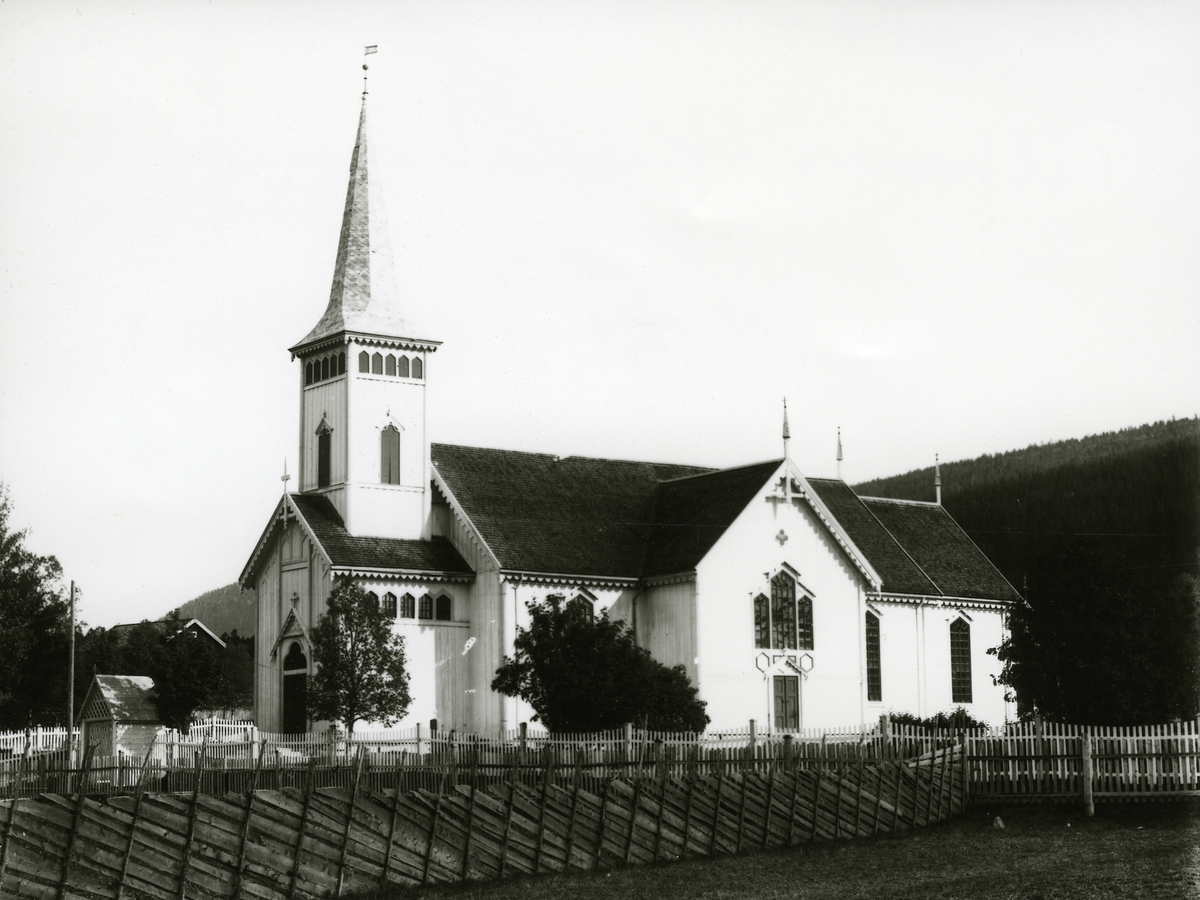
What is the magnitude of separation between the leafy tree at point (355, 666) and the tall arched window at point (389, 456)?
5732 millimetres

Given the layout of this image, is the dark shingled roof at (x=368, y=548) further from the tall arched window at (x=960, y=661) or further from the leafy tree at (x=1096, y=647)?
the tall arched window at (x=960, y=661)

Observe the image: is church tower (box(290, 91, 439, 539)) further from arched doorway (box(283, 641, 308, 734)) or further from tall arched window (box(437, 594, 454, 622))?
arched doorway (box(283, 641, 308, 734))

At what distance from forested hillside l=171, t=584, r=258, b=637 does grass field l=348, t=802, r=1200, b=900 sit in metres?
142

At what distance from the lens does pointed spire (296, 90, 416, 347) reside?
5525 cm

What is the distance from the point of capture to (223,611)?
18450cm

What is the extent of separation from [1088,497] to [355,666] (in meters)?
78.4

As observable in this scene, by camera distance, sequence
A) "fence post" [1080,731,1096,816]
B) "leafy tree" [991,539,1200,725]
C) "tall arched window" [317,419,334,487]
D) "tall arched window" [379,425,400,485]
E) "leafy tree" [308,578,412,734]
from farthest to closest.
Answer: "tall arched window" [317,419,334,487]
"tall arched window" [379,425,400,485]
"leafy tree" [308,578,412,734]
"leafy tree" [991,539,1200,725]
"fence post" [1080,731,1096,816]

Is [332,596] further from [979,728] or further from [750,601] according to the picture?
[979,728]

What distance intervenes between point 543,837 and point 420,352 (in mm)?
31348

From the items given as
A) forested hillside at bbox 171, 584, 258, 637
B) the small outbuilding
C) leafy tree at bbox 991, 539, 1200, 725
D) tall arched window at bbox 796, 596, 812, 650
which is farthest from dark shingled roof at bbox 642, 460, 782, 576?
forested hillside at bbox 171, 584, 258, 637

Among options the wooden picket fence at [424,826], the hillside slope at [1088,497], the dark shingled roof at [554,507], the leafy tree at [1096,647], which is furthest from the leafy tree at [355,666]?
the hillside slope at [1088,497]

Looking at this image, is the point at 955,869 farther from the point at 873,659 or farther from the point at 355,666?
the point at 873,659

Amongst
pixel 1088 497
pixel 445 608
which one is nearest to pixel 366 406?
pixel 445 608

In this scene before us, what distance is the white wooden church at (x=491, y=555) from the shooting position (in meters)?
53.0
